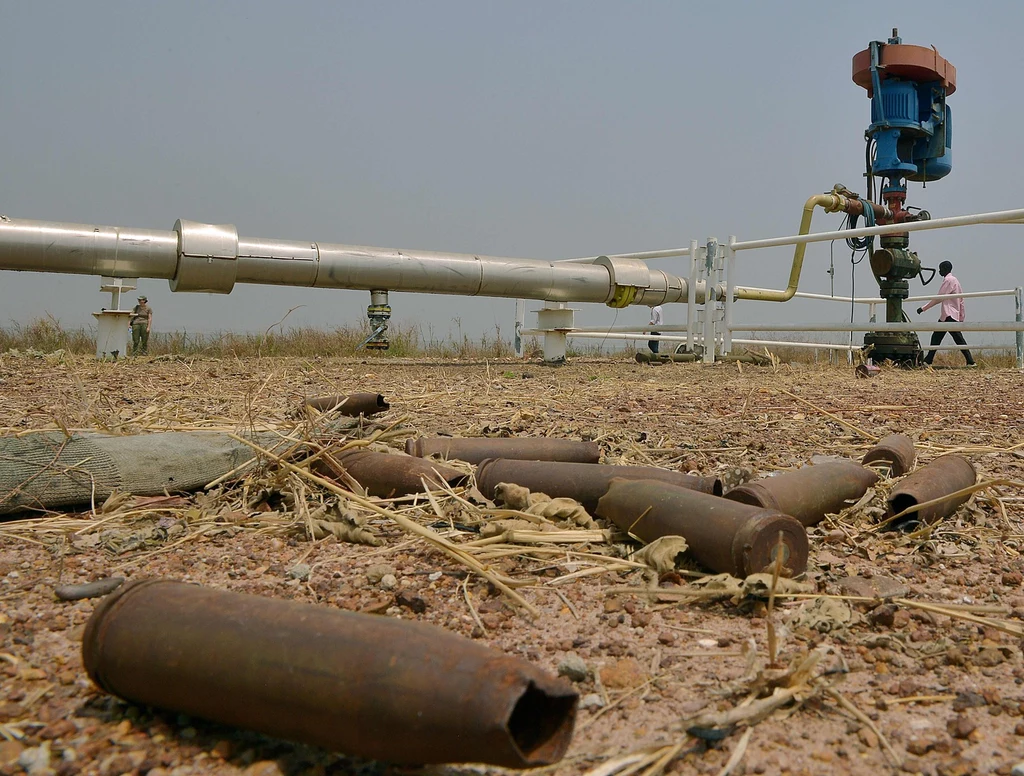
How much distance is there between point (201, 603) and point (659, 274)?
8131mm

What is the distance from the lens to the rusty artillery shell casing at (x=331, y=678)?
3.48 ft

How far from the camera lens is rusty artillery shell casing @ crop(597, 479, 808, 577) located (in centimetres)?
188

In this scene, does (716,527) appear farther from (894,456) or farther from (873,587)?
(894,456)

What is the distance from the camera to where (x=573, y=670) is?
147 centimetres

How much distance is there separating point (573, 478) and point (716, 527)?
0.68m

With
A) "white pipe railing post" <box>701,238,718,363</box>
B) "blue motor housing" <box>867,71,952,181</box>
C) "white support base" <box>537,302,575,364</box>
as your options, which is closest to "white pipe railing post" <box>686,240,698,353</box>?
"white pipe railing post" <box>701,238,718,363</box>

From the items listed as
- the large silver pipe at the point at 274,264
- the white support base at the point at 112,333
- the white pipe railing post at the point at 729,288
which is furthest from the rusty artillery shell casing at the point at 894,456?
the white support base at the point at 112,333

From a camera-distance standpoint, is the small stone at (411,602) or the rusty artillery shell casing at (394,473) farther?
the rusty artillery shell casing at (394,473)

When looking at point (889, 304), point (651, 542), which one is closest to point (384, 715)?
point (651, 542)

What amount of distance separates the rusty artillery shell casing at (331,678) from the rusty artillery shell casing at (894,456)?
7.24 ft

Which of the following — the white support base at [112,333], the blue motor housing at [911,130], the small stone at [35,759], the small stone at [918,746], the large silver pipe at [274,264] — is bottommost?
the small stone at [918,746]

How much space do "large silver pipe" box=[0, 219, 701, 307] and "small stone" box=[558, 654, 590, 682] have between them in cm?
600

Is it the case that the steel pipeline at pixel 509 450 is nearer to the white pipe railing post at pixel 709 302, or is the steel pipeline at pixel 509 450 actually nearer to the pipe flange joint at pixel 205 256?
the pipe flange joint at pixel 205 256

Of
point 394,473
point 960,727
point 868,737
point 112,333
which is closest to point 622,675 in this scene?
point 868,737
